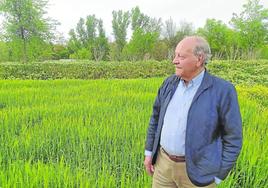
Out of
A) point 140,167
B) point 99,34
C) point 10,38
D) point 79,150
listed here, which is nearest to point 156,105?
point 140,167

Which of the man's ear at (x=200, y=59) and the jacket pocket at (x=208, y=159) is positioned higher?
the man's ear at (x=200, y=59)

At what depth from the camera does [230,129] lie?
171 centimetres

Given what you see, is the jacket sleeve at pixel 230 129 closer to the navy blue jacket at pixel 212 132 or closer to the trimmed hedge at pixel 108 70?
the navy blue jacket at pixel 212 132

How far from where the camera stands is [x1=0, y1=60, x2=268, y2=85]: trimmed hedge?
54.2ft

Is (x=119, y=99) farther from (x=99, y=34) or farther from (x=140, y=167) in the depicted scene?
(x=99, y=34)

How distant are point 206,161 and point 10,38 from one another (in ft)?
68.5

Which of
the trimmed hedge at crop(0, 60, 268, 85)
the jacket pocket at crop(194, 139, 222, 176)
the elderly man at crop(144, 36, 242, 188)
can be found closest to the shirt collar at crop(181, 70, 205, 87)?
the elderly man at crop(144, 36, 242, 188)

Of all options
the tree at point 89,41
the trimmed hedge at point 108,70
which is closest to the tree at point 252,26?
the trimmed hedge at point 108,70

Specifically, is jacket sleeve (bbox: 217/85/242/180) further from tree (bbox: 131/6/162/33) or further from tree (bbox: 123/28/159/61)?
tree (bbox: 131/6/162/33)

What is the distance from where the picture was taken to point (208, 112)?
1.72 m

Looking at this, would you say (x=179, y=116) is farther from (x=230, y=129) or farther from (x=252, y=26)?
(x=252, y=26)

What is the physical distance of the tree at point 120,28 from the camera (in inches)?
1372

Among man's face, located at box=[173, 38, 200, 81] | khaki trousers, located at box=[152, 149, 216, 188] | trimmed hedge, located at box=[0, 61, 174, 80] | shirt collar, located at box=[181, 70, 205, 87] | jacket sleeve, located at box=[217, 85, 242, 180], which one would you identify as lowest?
trimmed hedge, located at box=[0, 61, 174, 80]

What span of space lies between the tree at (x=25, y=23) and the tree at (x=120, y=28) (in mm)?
13664
